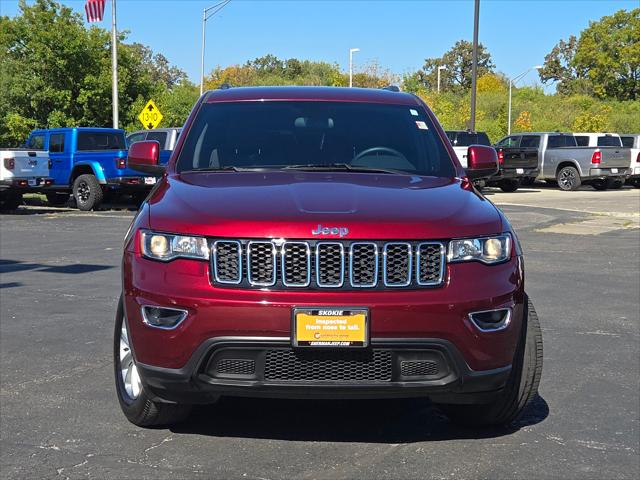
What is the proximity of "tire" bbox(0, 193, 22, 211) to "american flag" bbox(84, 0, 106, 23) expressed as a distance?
40.5 ft

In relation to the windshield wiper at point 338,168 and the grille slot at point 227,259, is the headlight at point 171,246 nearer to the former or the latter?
the grille slot at point 227,259

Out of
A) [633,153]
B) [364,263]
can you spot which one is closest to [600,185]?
[633,153]

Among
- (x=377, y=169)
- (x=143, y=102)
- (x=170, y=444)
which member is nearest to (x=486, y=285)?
(x=377, y=169)

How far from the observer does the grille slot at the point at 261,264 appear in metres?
3.78

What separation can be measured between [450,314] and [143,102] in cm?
3265

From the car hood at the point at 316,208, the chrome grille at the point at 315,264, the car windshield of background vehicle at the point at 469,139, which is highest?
the car windshield of background vehicle at the point at 469,139

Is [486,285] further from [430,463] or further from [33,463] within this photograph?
[33,463]

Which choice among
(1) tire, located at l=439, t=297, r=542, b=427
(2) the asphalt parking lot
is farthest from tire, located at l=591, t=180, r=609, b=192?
(1) tire, located at l=439, t=297, r=542, b=427

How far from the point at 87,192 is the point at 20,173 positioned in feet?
5.86

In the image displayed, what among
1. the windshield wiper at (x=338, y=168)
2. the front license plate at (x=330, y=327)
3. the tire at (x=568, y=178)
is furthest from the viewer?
the tire at (x=568, y=178)

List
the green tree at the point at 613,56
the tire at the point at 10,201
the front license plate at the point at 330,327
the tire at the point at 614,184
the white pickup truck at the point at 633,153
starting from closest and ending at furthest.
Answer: the front license plate at the point at 330,327, the tire at the point at 10,201, the white pickup truck at the point at 633,153, the tire at the point at 614,184, the green tree at the point at 613,56

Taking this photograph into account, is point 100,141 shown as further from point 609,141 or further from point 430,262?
point 430,262

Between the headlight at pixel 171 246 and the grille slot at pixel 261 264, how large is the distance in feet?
0.65

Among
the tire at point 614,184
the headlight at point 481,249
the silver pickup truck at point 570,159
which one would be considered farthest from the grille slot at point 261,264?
the tire at point 614,184
